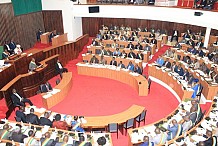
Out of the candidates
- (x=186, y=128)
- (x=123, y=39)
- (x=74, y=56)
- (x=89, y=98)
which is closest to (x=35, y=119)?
(x=89, y=98)

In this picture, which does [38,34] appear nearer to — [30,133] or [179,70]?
[179,70]

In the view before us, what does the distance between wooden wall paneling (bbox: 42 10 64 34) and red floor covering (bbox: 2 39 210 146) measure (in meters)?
7.41

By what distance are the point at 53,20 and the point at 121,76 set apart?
941cm

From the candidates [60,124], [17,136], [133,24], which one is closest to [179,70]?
[60,124]

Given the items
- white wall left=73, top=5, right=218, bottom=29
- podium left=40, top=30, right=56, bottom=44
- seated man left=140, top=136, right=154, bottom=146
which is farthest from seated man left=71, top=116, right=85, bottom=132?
podium left=40, top=30, right=56, bottom=44

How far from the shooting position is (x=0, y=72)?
11.2 metres

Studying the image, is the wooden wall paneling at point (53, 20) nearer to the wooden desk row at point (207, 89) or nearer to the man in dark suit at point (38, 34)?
the man in dark suit at point (38, 34)

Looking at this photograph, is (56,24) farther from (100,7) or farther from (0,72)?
(0,72)

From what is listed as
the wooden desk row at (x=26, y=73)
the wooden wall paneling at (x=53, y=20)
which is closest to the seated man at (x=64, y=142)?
the wooden desk row at (x=26, y=73)

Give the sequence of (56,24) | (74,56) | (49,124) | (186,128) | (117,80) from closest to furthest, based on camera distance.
A: (186,128) → (49,124) → (117,80) → (74,56) → (56,24)

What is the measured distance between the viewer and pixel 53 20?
64.7 ft

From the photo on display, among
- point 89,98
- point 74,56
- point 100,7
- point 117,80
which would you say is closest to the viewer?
point 89,98

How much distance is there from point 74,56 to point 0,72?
22.9 ft

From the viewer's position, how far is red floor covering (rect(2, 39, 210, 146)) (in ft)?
35.5
